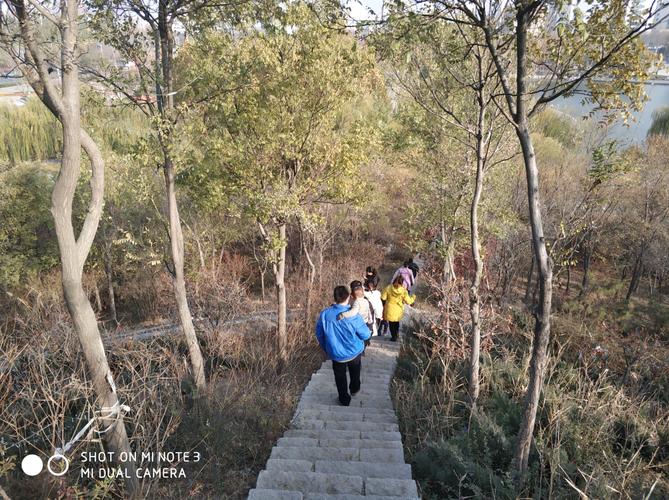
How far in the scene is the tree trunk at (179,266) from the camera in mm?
6176

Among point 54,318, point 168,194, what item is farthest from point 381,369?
point 54,318

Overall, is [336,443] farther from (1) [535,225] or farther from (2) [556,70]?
(2) [556,70]

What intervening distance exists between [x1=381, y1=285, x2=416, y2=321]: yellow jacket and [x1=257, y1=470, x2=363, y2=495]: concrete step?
4561 mm

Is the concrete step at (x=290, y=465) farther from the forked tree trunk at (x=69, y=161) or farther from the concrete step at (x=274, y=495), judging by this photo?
the forked tree trunk at (x=69, y=161)

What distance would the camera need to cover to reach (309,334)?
10383 mm

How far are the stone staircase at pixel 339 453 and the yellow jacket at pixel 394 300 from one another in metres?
1.71

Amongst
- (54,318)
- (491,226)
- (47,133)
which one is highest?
(47,133)

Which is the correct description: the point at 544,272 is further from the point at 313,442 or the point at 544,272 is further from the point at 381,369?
the point at 381,369

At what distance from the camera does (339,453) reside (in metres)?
4.35

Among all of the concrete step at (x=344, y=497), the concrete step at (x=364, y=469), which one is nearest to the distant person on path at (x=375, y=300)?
the concrete step at (x=364, y=469)

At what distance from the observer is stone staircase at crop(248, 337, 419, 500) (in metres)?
3.62

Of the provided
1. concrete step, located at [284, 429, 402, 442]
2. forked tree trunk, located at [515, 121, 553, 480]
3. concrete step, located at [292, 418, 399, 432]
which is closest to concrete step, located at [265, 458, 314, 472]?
concrete step, located at [284, 429, 402, 442]

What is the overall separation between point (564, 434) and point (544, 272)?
208cm

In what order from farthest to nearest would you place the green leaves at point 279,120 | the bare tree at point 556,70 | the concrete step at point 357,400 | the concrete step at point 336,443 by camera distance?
the green leaves at point 279,120 → the concrete step at point 357,400 → the concrete step at point 336,443 → the bare tree at point 556,70
